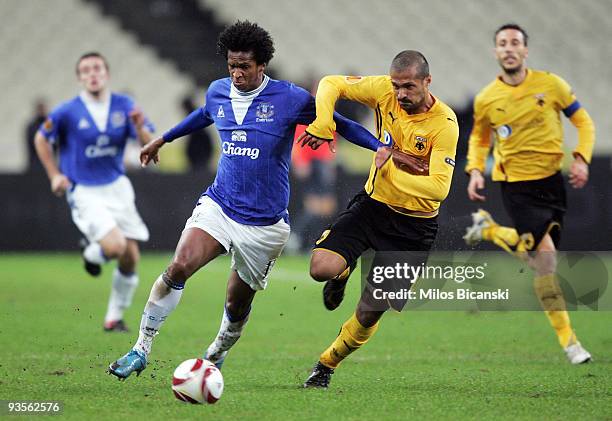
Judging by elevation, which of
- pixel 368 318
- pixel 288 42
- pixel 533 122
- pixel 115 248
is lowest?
pixel 115 248

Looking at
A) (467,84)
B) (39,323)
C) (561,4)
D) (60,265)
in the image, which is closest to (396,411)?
(39,323)

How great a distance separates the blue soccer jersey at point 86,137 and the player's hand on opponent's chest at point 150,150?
2997 mm

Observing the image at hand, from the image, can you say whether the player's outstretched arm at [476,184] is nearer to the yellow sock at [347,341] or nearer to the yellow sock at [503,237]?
the yellow sock at [503,237]

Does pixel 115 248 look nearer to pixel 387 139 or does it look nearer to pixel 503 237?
pixel 503 237

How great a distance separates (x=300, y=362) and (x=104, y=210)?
9.42ft

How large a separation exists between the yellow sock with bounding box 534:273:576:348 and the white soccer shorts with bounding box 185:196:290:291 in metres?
2.66

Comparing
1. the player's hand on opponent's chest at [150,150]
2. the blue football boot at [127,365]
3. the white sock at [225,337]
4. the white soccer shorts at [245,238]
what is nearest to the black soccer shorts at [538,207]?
the white soccer shorts at [245,238]

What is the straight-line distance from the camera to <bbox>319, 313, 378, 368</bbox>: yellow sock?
22.5 feet

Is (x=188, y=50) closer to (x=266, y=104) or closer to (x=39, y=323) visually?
(x=39, y=323)

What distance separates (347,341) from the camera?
6.87 meters

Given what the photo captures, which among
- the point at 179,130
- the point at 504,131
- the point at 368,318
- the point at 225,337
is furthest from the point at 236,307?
the point at 504,131

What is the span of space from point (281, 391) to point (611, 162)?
10.4 meters

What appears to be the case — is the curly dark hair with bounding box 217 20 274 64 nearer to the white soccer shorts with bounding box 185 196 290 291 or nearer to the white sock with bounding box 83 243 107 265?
the white soccer shorts with bounding box 185 196 290 291

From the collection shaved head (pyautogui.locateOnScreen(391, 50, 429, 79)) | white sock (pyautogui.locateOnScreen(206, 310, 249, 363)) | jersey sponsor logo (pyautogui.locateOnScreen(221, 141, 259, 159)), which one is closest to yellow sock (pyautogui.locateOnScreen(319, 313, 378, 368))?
white sock (pyautogui.locateOnScreen(206, 310, 249, 363))
